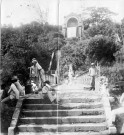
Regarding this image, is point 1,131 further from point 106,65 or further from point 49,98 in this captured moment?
point 106,65

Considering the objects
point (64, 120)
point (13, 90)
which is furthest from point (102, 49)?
point (13, 90)

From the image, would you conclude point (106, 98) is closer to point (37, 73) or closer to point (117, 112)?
point (117, 112)

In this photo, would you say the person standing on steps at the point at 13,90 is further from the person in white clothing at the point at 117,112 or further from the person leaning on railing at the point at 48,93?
the person in white clothing at the point at 117,112

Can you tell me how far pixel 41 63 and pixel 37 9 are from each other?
59.5 inches

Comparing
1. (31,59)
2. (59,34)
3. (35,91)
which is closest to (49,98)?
(35,91)

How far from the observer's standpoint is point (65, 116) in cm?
838

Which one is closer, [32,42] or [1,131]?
[1,131]

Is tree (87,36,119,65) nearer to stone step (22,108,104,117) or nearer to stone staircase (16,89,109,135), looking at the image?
stone staircase (16,89,109,135)

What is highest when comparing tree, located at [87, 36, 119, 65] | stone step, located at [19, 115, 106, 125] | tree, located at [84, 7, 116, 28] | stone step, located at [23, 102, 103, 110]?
tree, located at [84, 7, 116, 28]

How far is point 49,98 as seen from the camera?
28.7 ft

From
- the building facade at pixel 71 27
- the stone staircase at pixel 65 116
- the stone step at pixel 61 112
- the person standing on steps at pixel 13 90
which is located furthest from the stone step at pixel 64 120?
the building facade at pixel 71 27

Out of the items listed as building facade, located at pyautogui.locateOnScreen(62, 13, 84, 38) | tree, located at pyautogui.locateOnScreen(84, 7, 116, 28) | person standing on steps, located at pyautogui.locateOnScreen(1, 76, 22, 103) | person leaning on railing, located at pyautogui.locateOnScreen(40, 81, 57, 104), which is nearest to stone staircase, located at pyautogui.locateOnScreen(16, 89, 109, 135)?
person leaning on railing, located at pyautogui.locateOnScreen(40, 81, 57, 104)

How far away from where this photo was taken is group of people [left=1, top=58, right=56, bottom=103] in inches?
332

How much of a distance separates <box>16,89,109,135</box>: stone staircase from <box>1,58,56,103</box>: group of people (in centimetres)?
23
